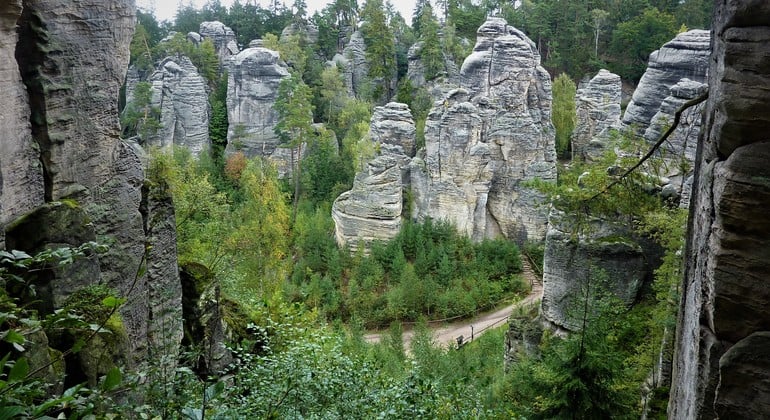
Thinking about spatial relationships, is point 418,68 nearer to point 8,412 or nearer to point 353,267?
point 353,267

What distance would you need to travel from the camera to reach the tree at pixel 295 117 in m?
30.2

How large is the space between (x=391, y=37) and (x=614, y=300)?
33.0 m

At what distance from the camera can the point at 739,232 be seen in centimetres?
285

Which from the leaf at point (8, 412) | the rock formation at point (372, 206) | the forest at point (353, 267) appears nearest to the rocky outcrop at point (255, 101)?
the forest at point (353, 267)

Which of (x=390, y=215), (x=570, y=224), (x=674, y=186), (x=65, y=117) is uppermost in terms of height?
(x=65, y=117)

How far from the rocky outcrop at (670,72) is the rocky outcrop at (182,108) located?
2284 centimetres

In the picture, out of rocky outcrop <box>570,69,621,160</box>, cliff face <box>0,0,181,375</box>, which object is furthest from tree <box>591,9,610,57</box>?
cliff face <box>0,0,181,375</box>

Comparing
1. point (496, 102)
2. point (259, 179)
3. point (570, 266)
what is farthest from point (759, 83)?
point (496, 102)

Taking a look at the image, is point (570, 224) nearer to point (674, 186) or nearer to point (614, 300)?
point (674, 186)

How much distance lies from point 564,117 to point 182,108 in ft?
70.2

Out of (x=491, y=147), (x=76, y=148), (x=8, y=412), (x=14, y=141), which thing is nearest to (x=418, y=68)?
(x=491, y=147)

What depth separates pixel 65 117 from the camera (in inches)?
248

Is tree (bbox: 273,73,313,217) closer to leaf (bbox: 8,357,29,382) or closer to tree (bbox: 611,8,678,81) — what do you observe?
tree (bbox: 611,8,678,81)

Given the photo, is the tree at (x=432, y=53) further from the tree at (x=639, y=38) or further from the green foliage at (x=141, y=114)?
the green foliage at (x=141, y=114)
